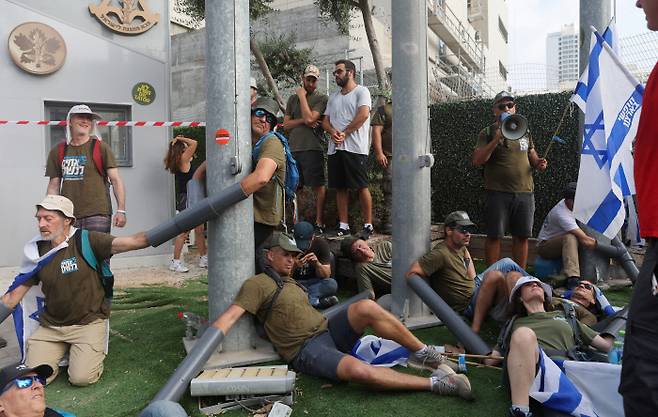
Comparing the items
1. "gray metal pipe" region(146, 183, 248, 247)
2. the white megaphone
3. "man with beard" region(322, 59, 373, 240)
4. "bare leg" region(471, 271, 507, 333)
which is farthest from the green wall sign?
"bare leg" region(471, 271, 507, 333)

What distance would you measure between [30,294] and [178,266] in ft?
12.7

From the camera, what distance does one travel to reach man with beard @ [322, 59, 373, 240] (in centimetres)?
623

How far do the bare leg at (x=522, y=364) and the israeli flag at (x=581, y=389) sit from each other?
0.15ft

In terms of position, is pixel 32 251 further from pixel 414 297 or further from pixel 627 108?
pixel 627 108

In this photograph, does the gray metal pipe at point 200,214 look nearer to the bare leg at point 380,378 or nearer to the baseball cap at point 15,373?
the baseball cap at point 15,373

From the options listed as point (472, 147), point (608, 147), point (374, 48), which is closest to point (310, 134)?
point (608, 147)

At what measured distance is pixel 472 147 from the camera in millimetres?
9172

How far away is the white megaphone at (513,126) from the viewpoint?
5.52 metres

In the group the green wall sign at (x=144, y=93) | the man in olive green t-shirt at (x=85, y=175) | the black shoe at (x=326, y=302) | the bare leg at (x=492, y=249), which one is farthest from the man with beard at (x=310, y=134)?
the green wall sign at (x=144, y=93)

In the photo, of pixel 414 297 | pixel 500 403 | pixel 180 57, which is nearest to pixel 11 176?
pixel 414 297

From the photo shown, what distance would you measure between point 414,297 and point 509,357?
5.86 feet

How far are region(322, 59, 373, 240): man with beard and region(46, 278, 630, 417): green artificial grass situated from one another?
2.04 metres

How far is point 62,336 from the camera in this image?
13.8 ft

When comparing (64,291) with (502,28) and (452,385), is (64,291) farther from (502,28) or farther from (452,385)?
(502,28)
